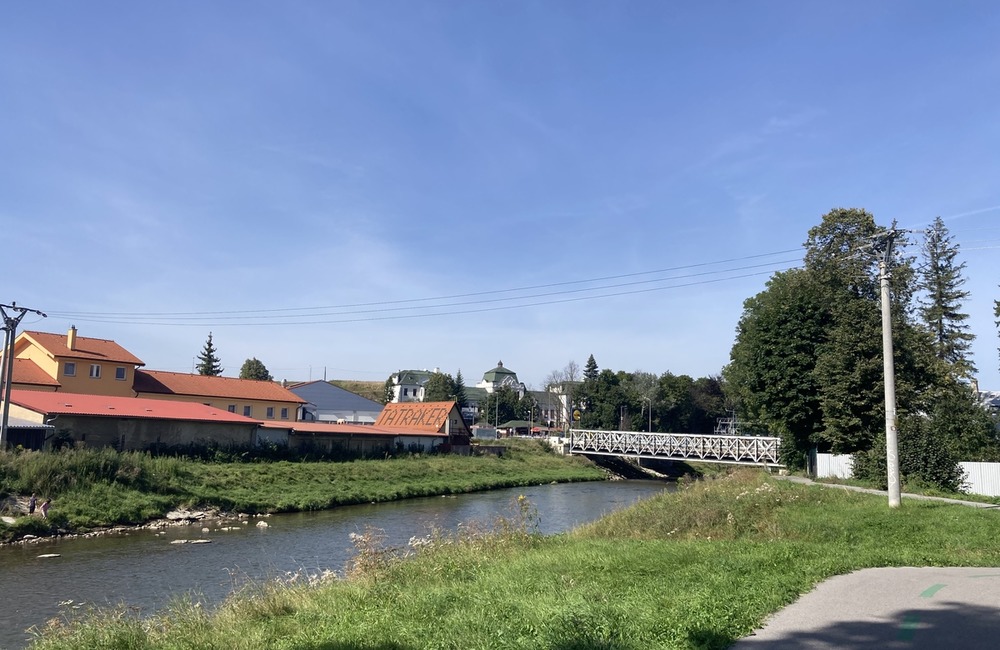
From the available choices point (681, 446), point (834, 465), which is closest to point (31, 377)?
point (834, 465)

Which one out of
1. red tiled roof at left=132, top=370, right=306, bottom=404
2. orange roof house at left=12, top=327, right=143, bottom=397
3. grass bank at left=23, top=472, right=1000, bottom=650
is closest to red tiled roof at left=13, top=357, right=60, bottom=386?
orange roof house at left=12, top=327, right=143, bottom=397

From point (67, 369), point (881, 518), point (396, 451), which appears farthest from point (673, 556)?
point (67, 369)

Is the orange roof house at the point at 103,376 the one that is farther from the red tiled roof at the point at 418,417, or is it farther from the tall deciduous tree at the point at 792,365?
the tall deciduous tree at the point at 792,365

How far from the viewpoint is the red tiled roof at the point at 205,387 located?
57000mm

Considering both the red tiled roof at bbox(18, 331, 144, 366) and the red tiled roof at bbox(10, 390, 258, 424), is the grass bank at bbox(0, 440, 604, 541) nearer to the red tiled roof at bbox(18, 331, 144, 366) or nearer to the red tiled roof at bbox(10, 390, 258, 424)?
the red tiled roof at bbox(10, 390, 258, 424)

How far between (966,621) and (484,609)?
5625mm

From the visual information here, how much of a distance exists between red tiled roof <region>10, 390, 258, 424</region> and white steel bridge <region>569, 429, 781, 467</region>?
114 feet

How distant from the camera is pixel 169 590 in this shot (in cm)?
1742

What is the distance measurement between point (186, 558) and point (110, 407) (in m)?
22.0

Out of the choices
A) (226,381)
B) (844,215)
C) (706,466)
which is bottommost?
(706,466)

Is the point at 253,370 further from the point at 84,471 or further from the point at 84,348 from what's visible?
the point at 84,471

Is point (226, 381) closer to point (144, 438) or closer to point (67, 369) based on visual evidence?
point (67, 369)

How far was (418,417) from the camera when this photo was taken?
68.2 metres

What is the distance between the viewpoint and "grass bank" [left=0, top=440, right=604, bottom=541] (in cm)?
2797
